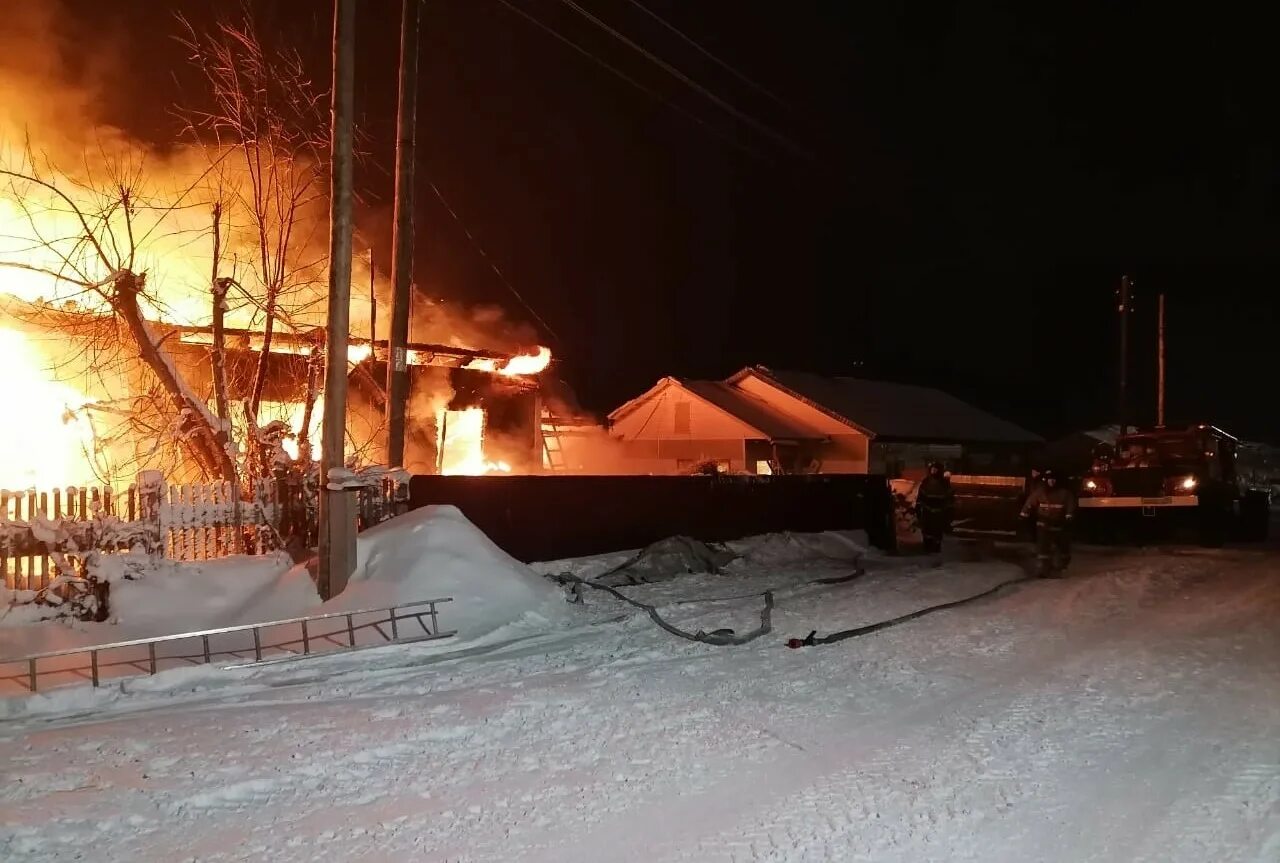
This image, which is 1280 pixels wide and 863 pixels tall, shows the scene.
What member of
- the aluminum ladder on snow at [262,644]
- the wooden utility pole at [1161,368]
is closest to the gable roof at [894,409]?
the wooden utility pole at [1161,368]

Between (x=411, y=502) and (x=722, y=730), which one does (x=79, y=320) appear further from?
(x=722, y=730)

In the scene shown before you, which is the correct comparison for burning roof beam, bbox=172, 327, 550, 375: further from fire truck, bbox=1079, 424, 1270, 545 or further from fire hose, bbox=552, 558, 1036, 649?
fire truck, bbox=1079, 424, 1270, 545

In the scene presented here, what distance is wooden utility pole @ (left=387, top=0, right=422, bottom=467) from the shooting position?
427 inches

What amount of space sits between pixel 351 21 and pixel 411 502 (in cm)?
593

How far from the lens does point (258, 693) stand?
269 inches

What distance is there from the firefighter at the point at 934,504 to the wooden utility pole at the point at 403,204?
1024 centimetres

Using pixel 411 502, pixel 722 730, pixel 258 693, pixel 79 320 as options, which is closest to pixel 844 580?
pixel 411 502

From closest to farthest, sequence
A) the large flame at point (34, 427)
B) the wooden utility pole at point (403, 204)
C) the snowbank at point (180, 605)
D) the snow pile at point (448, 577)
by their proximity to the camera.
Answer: the snowbank at point (180, 605) < the snow pile at point (448, 577) < the wooden utility pole at point (403, 204) < the large flame at point (34, 427)

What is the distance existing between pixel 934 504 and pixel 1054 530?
11.0 feet

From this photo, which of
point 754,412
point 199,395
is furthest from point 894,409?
point 199,395

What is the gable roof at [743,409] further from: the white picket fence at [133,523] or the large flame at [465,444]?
A: the white picket fence at [133,523]

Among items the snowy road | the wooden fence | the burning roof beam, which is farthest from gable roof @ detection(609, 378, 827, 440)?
the snowy road

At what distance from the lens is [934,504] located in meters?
16.8

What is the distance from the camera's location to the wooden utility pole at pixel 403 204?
10836 millimetres
